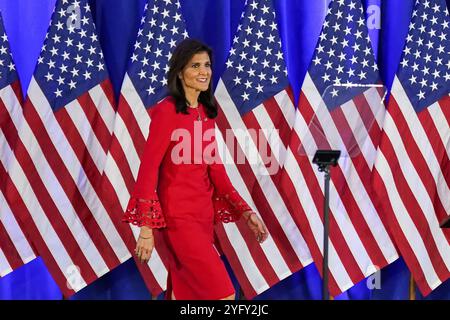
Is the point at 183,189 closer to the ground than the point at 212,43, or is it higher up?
closer to the ground

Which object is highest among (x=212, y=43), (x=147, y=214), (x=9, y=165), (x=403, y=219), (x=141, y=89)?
(x=212, y=43)

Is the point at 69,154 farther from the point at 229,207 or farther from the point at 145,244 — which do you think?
the point at 145,244

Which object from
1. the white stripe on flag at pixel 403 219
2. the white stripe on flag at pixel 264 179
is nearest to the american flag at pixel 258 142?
the white stripe on flag at pixel 264 179

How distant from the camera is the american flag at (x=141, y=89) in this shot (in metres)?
5.25

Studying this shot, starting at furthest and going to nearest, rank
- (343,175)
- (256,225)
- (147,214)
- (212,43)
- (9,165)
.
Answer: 1. (212,43)
2. (343,175)
3. (9,165)
4. (256,225)
5. (147,214)

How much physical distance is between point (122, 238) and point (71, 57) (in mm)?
1119

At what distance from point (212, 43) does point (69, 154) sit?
1.11 meters

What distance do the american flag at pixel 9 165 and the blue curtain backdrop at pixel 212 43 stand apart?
238mm

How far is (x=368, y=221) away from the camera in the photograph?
535 centimetres

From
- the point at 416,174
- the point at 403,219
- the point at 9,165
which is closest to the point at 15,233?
the point at 9,165

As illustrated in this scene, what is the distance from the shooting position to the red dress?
3.85m

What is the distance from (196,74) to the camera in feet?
13.1
